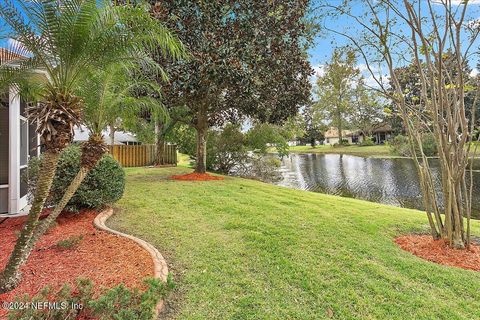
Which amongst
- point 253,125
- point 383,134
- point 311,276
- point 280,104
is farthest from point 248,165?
point 383,134

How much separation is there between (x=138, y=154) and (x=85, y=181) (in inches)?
494

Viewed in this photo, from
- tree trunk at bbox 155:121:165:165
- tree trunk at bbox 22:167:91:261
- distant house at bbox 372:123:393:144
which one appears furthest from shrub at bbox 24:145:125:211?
distant house at bbox 372:123:393:144

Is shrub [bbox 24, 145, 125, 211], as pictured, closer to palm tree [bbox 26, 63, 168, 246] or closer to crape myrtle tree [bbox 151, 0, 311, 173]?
palm tree [bbox 26, 63, 168, 246]

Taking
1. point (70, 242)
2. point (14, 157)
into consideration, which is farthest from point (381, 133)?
point (70, 242)

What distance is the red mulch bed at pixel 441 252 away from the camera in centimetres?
421

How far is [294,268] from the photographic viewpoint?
3.56 meters

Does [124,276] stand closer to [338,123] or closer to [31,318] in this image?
[31,318]

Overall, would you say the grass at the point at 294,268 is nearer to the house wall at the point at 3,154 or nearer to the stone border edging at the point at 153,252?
the stone border edging at the point at 153,252

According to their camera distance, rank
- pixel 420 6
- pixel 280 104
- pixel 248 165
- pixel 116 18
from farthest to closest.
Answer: pixel 248 165 → pixel 280 104 → pixel 420 6 → pixel 116 18

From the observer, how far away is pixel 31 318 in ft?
7.16

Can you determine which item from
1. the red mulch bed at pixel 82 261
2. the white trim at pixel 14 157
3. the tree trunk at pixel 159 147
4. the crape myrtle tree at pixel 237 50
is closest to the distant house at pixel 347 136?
the tree trunk at pixel 159 147

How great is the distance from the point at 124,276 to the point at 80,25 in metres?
2.65

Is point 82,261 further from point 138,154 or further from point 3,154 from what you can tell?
point 138,154

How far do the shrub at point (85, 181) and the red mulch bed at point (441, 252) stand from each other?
17.0ft
